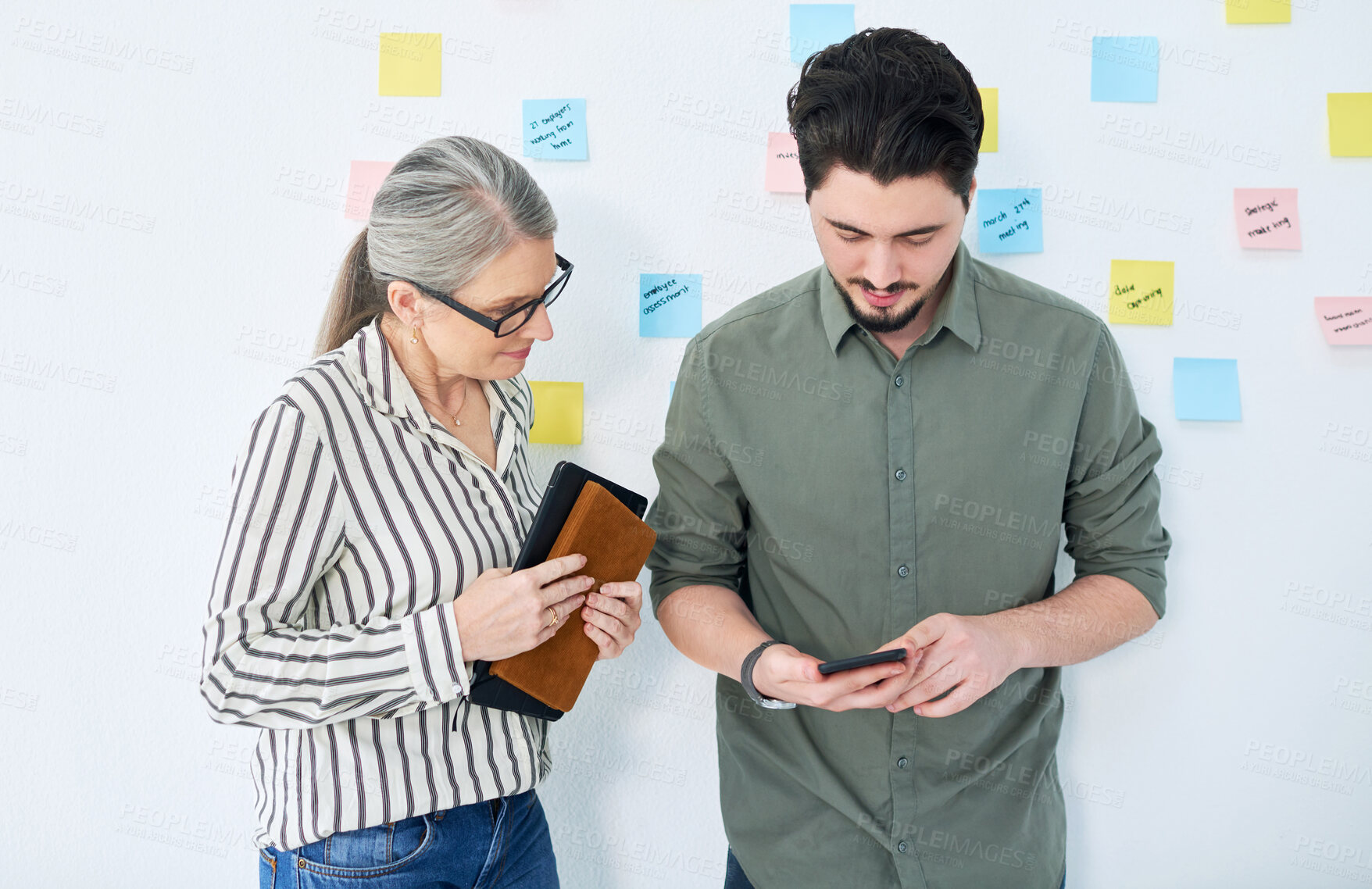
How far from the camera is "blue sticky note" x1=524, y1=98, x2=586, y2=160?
1.41m

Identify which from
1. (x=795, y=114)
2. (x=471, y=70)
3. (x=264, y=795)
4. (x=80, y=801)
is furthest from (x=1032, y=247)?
(x=80, y=801)

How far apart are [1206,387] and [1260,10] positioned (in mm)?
595

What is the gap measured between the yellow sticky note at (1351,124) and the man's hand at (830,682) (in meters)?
1.11

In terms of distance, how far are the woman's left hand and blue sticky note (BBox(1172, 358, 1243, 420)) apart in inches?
37.6

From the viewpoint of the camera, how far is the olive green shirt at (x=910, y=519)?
1.16 metres

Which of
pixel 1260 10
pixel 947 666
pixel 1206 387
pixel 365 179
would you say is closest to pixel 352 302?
pixel 365 179

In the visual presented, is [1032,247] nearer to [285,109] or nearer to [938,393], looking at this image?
[938,393]

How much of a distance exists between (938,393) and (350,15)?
1119 millimetres

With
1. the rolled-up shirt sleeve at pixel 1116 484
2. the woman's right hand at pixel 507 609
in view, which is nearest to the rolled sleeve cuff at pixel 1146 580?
the rolled-up shirt sleeve at pixel 1116 484

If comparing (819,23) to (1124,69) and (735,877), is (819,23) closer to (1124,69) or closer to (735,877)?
(1124,69)

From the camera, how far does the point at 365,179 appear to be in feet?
4.69

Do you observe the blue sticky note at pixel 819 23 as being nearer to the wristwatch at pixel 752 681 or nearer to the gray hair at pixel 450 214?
the gray hair at pixel 450 214

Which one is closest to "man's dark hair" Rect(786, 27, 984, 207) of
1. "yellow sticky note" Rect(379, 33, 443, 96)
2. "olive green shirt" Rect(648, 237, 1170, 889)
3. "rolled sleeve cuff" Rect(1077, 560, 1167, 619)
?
"olive green shirt" Rect(648, 237, 1170, 889)

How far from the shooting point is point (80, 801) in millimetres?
1524
